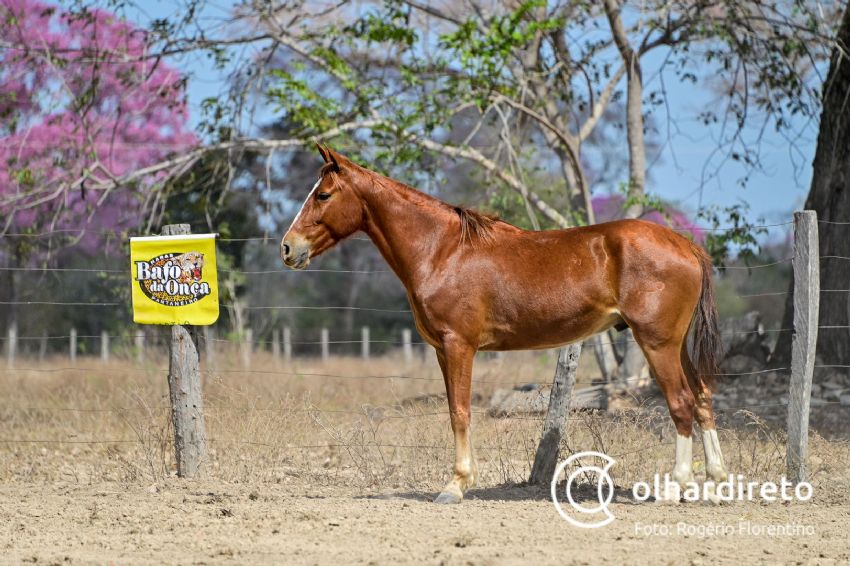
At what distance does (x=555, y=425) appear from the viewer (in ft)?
21.5

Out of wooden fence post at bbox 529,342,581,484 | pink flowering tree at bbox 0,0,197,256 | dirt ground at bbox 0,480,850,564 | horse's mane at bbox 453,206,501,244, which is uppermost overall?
pink flowering tree at bbox 0,0,197,256

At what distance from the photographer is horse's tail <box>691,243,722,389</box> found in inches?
233

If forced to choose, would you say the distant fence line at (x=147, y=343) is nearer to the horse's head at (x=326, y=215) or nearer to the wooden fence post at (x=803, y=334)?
the horse's head at (x=326, y=215)

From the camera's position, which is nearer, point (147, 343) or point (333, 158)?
point (333, 158)

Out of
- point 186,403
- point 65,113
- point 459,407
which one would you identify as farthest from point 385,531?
point 65,113

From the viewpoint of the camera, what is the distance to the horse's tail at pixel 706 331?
19.4 ft

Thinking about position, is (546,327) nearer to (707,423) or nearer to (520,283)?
(520,283)

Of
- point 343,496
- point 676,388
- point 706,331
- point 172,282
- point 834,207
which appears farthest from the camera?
point 834,207

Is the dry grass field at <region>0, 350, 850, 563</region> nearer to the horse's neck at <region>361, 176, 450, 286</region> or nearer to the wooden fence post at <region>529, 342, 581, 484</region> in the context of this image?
the wooden fence post at <region>529, 342, 581, 484</region>

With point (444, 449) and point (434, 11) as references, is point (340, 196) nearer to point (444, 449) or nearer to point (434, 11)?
point (444, 449)

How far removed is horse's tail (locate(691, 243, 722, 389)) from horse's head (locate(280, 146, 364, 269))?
2.17m

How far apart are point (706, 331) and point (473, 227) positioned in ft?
5.23

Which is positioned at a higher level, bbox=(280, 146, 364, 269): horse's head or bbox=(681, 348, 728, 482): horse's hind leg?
bbox=(280, 146, 364, 269): horse's head

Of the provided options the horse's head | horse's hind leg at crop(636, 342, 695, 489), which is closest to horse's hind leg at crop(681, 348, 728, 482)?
horse's hind leg at crop(636, 342, 695, 489)
